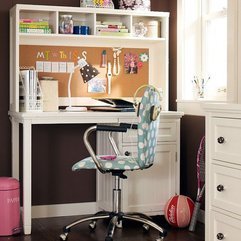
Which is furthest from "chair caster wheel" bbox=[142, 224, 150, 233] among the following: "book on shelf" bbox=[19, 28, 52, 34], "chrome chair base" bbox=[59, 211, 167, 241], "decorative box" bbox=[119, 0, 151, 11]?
"decorative box" bbox=[119, 0, 151, 11]

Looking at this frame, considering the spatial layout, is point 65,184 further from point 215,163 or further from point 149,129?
point 215,163

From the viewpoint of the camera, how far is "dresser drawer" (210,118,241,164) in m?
3.02

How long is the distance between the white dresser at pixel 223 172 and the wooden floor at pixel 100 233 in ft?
2.64

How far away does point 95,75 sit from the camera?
191 inches

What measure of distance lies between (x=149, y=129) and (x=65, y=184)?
4.20 feet

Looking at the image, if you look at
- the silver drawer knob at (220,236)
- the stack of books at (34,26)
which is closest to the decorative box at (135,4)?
the stack of books at (34,26)

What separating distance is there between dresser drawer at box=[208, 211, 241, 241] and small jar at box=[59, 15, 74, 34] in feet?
6.59

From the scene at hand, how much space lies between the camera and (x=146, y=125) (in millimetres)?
3807

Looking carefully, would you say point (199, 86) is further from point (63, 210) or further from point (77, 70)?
point (63, 210)

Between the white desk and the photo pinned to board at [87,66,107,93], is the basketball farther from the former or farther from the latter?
the photo pinned to board at [87,66,107,93]

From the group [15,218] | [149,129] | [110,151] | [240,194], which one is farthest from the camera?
[110,151]

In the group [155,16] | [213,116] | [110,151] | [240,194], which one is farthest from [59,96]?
[240,194]

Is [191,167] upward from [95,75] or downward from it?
downward

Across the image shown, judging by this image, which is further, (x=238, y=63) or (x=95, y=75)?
(x=95, y=75)
